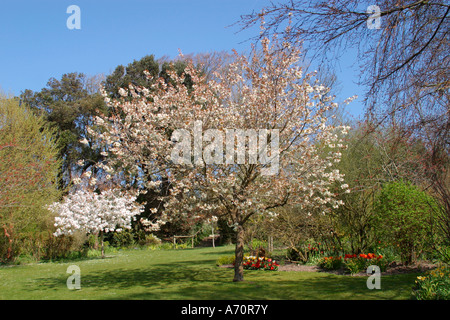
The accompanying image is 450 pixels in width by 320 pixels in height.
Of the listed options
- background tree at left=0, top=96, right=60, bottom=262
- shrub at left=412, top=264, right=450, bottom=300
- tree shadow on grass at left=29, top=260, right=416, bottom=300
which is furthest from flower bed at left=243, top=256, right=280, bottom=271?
background tree at left=0, top=96, right=60, bottom=262

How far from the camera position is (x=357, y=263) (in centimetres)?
892

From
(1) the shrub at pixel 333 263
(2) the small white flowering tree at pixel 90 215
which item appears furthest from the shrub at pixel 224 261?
(2) the small white flowering tree at pixel 90 215

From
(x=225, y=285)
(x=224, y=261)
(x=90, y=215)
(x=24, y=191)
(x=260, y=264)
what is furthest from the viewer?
(x=90, y=215)

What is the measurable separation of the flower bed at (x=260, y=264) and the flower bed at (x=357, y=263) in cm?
153

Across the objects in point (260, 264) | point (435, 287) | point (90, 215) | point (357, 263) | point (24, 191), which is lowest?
point (260, 264)

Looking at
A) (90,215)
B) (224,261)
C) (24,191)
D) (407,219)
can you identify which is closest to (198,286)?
(224,261)

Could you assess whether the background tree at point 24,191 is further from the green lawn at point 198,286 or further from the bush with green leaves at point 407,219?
the bush with green leaves at point 407,219

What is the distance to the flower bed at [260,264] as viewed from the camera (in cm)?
1023

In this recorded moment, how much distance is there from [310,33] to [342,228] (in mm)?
7588

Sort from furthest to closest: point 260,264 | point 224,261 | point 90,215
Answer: point 90,215, point 224,261, point 260,264

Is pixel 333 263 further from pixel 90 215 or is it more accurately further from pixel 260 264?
pixel 90 215

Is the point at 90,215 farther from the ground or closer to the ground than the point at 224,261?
farther from the ground

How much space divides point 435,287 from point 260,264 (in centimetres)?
563
